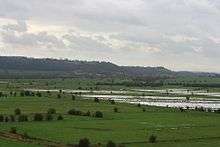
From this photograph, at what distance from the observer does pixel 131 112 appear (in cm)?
8281

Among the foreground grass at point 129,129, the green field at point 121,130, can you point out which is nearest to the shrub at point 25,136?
the green field at point 121,130

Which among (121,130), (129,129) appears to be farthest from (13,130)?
(129,129)

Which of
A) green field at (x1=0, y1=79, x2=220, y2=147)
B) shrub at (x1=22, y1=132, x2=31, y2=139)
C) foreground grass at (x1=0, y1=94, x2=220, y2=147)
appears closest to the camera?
green field at (x1=0, y1=79, x2=220, y2=147)

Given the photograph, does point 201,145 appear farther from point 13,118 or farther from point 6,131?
point 13,118

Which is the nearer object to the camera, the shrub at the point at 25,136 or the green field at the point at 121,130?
the green field at the point at 121,130

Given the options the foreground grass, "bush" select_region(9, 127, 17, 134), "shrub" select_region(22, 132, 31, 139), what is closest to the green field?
the foreground grass

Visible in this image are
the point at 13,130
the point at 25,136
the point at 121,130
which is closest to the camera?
the point at 25,136

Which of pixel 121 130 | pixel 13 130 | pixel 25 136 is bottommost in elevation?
pixel 25 136

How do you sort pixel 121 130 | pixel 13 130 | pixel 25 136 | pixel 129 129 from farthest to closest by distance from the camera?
pixel 129 129
pixel 121 130
pixel 13 130
pixel 25 136

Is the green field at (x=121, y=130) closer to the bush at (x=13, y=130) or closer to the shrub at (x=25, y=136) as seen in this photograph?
the shrub at (x=25, y=136)

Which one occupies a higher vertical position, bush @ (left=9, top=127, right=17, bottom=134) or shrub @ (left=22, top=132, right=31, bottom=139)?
bush @ (left=9, top=127, right=17, bottom=134)

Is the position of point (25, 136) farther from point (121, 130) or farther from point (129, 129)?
point (129, 129)

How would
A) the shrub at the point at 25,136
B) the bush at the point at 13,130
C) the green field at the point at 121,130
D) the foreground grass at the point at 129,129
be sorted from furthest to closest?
the bush at the point at 13,130 < the shrub at the point at 25,136 < the foreground grass at the point at 129,129 < the green field at the point at 121,130

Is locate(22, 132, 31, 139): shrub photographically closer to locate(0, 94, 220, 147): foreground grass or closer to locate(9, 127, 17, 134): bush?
locate(0, 94, 220, 147): foreground grass
